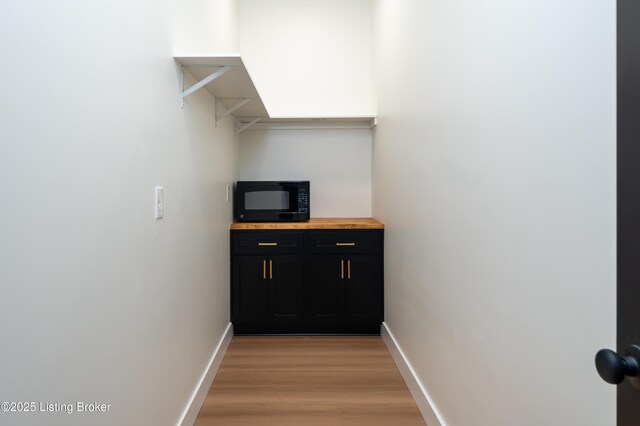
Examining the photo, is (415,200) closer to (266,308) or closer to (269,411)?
(269,411)

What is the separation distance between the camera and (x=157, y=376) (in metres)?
1.46

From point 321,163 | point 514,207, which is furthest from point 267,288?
point 514,207

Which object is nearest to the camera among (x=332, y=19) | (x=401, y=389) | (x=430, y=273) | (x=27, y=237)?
(x=27, y=237)

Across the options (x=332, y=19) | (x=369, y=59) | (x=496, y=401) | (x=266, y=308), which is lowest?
(x=266, y=308)

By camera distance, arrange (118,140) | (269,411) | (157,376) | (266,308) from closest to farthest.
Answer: (118,140)
(157,376)
(269,411)
(266,308)

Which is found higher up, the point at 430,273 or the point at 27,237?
the point at 27,237

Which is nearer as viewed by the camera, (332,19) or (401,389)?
(401,389)

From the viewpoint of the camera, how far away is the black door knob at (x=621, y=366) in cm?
62

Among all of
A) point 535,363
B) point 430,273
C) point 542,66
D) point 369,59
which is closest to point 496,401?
point 535,363

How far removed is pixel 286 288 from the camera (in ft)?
10.2

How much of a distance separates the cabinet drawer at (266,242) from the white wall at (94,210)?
1.17 m

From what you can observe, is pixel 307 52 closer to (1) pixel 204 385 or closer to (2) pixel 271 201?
(2) pixel 271 201

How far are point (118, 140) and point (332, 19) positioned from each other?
295 cm

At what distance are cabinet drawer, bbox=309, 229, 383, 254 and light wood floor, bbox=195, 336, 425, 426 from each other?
705mm
